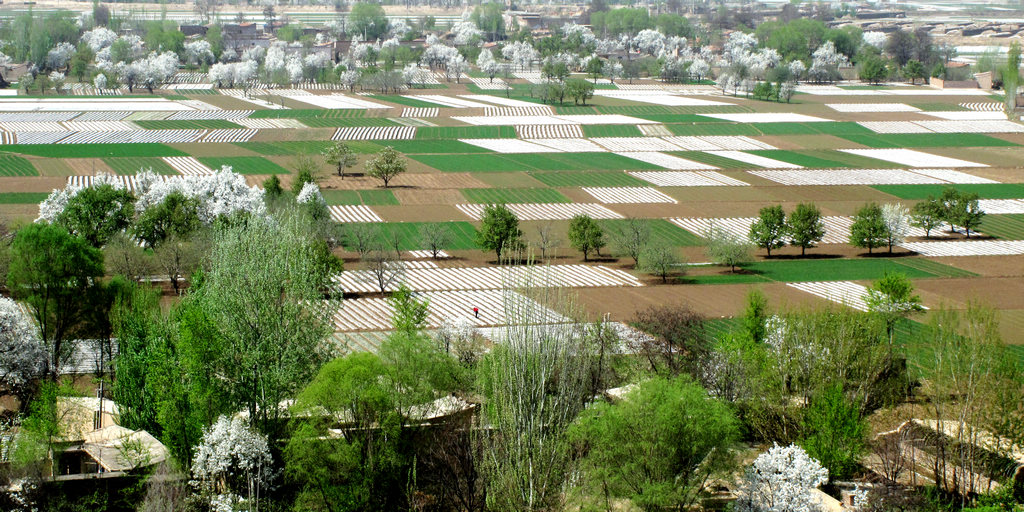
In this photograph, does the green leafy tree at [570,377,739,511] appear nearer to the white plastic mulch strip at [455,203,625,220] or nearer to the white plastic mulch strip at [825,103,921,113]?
the white plastic mulch strip at [455,203,625,220]

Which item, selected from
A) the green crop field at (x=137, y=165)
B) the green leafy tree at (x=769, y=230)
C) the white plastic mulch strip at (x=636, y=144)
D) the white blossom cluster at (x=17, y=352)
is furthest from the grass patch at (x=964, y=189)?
the white blossom cluster at (x=17, y=352)

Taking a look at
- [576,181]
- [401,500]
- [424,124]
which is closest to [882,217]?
[576,181]

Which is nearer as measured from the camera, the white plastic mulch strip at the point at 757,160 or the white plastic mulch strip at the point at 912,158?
the white plastic mulch strip at the point at 757,160

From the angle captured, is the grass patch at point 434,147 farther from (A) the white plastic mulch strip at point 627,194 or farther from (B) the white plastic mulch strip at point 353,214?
(B) the white plastic mulch strip at point 353,214

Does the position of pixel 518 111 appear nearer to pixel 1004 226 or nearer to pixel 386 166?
pixel 386 166

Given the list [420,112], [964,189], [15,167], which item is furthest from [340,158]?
[964,189]

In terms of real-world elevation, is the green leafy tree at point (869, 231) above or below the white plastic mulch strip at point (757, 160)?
above

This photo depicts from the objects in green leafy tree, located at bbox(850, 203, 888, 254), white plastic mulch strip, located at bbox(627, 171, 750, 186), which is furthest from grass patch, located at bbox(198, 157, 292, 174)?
green leafy tree, located at bbox(850, 203, 888, 254)
